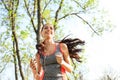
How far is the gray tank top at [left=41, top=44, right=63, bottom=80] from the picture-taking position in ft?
15.5

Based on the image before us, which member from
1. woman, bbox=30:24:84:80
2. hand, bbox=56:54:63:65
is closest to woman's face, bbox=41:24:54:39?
woman, bbox=30:24:84:80

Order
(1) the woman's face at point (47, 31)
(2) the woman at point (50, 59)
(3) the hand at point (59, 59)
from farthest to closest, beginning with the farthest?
(1) the woman's face at point (47, 31) < (2) the woman at point (50, 59) < (3) the hand at point (59, 59)

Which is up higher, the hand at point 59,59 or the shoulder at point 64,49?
the shoulder at point 64,49

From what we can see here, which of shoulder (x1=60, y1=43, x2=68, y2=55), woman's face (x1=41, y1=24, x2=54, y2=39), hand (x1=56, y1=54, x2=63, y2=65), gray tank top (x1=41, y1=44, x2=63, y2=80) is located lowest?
gray tank top (x1=41, y1=44, x2=63, y2=80)

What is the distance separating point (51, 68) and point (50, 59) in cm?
12

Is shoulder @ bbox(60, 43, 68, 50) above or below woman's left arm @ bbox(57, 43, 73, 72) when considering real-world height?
above

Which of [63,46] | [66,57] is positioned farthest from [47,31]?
[66,57]

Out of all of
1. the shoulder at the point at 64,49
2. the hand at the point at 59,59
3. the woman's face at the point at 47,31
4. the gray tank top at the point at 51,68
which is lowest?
the gray tank top at the point at 51,68

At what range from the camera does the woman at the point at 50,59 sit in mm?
4719

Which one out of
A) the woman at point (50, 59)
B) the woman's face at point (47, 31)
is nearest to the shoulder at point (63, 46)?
the woman at point (50, 59)

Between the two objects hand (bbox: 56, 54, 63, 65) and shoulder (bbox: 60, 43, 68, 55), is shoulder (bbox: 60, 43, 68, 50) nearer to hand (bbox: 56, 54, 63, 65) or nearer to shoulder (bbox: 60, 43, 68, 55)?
shoulder (bbox: 60, 43, 68, 55)

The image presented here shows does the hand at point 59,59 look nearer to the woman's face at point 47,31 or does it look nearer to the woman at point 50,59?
the woman at point 50,59

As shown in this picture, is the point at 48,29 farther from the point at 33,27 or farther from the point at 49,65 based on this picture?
the point at 33,27

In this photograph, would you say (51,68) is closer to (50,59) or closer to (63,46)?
(50,59)
